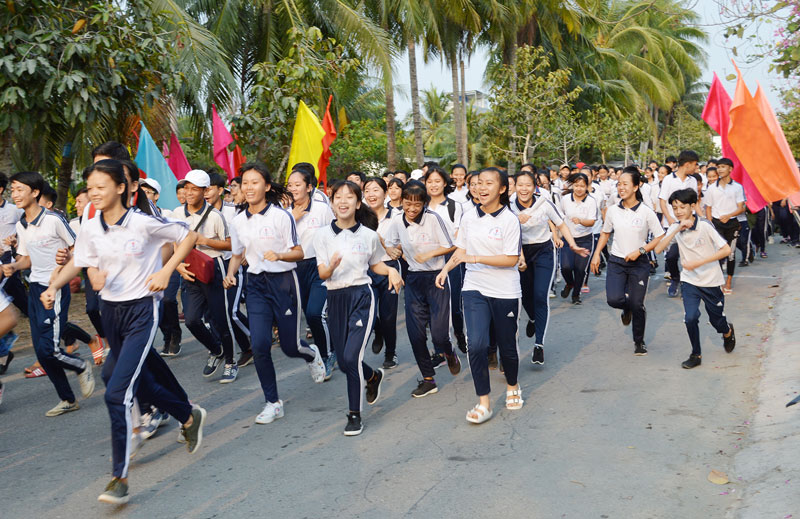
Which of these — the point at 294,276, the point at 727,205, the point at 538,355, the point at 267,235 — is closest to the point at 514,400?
the point at 538,355

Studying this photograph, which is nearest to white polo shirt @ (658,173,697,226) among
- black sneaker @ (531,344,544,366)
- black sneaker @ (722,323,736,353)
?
black sneaker @ (722,323,736,353)

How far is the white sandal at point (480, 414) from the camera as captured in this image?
5.32 metres

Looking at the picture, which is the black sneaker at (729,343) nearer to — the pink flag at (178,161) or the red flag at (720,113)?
the red flag at (720,113)

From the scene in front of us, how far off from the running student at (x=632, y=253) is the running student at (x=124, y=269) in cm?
459

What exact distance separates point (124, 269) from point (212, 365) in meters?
2.80

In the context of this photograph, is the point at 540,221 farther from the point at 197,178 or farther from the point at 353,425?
the point at 197,178

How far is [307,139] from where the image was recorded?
1069cm

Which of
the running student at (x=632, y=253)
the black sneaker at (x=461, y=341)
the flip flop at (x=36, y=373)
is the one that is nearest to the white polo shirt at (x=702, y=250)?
the running student at (x=632, y=253)

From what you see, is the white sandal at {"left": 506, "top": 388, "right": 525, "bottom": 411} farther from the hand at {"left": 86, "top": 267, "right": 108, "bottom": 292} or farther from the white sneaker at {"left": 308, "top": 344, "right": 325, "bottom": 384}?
the hand at {"left": 86, "top": 267, "right": 108, "bottom": 292}

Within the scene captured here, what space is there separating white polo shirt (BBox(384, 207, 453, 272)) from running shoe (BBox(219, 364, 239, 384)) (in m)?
1.93

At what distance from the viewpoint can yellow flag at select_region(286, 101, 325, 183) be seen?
418 inches

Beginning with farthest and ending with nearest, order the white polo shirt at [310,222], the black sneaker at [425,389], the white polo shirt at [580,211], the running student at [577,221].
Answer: the white polo shirt at [580,211]
the running student at [577,221]
the white polo shirt at [310,222]
the black sneaker at [425,389]

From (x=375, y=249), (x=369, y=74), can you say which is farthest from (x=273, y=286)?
(x=369, y=74)

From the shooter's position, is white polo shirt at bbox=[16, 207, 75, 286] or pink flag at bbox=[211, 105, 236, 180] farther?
pink flag at bbox=[211, 105, 236, 180]
